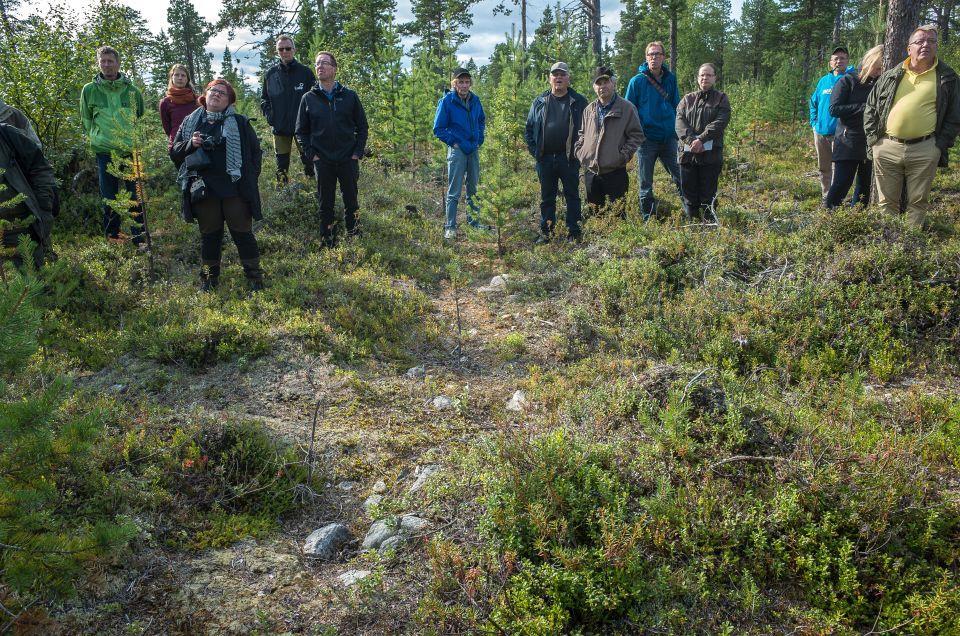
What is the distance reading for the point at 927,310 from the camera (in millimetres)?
5410

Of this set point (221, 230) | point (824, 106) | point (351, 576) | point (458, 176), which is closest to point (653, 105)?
point (824, 106)

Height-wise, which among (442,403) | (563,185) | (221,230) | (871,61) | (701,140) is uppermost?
(871,61)

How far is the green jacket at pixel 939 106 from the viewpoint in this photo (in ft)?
20.3

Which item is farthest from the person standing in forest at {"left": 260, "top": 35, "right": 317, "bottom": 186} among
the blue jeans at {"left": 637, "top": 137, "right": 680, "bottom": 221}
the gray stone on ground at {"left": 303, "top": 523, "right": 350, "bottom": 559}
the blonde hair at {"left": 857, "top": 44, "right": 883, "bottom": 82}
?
the blonde hair at {"left": 857, "top": 44, "right": 883, "bottom": 82}

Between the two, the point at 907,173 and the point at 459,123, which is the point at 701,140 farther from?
the point at 459,123

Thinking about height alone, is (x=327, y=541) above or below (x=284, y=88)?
below

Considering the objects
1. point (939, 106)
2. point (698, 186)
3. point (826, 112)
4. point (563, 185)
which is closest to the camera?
point (939, 106)

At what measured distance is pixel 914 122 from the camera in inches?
249

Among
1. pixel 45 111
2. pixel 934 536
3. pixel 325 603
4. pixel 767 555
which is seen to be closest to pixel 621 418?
pixel 767 555

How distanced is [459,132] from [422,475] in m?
6.60

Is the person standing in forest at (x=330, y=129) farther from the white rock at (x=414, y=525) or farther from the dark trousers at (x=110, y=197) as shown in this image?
the white rock at (x=414, y=525)

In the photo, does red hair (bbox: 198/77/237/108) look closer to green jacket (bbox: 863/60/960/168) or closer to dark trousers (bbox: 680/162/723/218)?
dark trousers (bbox: 680/162/723/218)

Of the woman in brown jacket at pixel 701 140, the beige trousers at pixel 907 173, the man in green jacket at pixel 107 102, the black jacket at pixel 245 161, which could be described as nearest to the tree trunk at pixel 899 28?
the beige trousers at pixel 907 173

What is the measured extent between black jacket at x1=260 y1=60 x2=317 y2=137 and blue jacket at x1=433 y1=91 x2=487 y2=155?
7.30 ft
